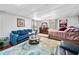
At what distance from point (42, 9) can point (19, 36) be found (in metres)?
0.79

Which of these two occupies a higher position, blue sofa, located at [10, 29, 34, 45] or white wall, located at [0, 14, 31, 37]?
white wall, located at [0, 14, 31, 37]

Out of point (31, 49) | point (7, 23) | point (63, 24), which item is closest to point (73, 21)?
point (63, 24)

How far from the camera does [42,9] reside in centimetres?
225

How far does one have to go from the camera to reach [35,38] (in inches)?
91.7

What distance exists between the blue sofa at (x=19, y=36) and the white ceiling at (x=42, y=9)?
38 cm

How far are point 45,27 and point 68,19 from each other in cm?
54

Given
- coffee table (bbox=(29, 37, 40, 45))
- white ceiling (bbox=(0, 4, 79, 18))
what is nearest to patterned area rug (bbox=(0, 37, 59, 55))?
coffee table (bbox=(29, 37, 40, 45))

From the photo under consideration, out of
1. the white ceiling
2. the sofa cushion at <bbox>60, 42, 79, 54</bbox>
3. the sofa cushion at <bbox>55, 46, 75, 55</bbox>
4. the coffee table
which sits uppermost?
the white ceiling

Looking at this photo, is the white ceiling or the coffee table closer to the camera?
the white ceiling

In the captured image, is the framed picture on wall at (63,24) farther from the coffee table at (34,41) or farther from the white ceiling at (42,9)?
the coffee table at (34,41)

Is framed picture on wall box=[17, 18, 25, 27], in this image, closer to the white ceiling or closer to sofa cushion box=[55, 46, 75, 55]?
the white ceiling

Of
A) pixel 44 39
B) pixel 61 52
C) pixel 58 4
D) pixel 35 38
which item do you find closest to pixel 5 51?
pixel 35 38

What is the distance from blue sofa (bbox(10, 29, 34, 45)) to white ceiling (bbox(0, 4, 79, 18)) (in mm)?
384

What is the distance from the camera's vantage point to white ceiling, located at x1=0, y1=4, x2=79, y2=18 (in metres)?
2.16
